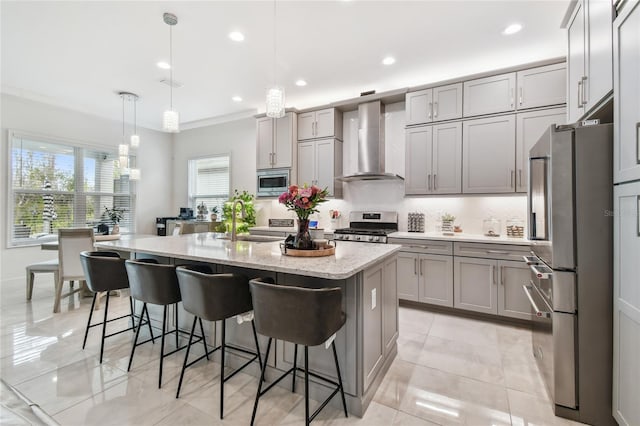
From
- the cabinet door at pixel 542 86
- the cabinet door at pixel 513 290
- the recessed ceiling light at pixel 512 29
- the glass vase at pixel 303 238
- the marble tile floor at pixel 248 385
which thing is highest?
the recessed ceiling light at pixel 512 29

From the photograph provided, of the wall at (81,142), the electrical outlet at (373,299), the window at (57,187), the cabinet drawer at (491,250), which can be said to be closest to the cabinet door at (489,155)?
the cabinet drawer at (491,250)

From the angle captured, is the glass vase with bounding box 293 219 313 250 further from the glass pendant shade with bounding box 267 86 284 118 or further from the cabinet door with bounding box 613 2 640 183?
the cabinet door with bounding box 613 2 640 183

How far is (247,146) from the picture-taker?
5.75 metres

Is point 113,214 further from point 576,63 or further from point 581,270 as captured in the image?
point 576,63

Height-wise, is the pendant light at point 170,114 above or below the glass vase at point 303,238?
above

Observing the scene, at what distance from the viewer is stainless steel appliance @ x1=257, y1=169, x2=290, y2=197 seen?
485 centimetres

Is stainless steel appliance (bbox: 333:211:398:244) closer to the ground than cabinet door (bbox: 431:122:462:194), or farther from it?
closer to the ground

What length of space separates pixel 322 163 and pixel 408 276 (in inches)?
83.4

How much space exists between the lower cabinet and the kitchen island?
53.9 inches

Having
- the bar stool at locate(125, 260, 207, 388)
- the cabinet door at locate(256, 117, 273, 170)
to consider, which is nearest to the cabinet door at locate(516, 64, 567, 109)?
the cabinet door at locate(256, 117, 273, 170)

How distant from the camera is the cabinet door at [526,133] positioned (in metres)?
3.19

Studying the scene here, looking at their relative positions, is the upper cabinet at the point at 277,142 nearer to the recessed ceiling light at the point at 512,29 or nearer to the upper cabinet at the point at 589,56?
the recessed ceiling light at the point at 512,29

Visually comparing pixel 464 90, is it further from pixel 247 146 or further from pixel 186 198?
pixel 186 198

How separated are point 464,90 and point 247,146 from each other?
3.86 m
